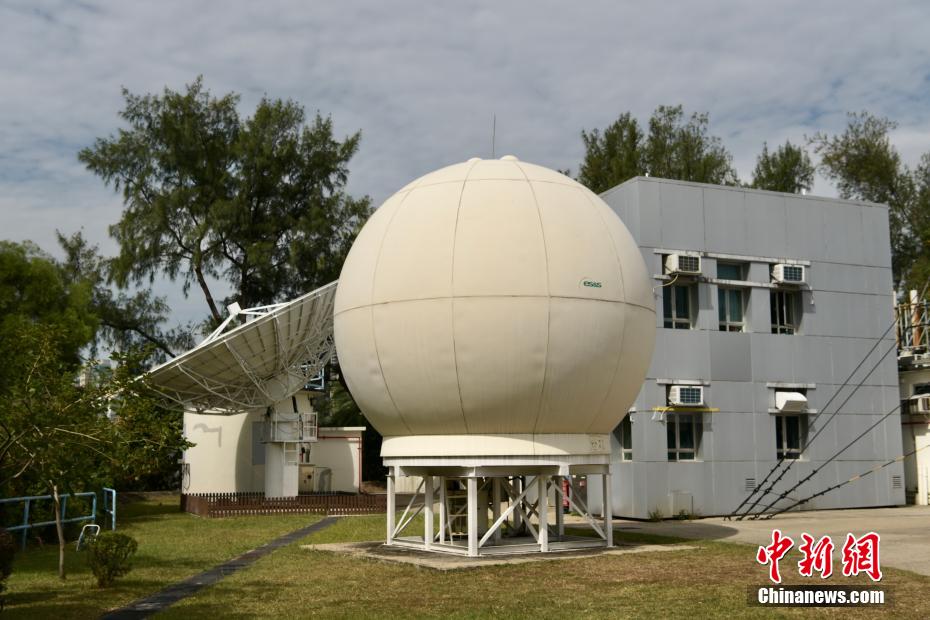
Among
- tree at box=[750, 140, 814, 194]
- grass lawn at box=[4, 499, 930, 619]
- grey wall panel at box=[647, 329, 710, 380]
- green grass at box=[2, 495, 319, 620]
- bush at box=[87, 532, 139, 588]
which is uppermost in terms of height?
tree at box=[750, 140, 814, 194]

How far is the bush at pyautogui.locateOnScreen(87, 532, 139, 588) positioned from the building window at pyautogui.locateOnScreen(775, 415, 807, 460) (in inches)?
916

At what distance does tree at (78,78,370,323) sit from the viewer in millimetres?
50156

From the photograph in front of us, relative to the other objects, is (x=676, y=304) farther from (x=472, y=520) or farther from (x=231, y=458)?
(x=231, y=458)

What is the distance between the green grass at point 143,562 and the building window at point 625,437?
10766 millimetres

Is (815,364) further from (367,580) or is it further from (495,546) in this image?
(367,580)

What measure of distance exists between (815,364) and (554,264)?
60.8ft

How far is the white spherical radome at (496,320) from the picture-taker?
59.5 ft

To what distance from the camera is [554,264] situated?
18500mm

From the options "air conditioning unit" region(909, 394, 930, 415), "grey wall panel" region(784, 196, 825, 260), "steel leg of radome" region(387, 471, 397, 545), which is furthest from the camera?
"air conditioning unit" region(909, 394, 930, 415)

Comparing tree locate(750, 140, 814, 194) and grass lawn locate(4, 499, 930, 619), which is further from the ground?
tree locate(750, 140, 814, 194)

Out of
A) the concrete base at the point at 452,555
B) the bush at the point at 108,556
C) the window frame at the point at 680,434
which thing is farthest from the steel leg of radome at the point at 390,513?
the window frame at the point at 680,434

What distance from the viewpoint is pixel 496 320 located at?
18047 millimetres

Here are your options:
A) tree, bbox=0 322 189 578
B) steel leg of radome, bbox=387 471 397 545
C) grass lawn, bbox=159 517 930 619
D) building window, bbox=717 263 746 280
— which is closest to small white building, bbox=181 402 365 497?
building window, bbox=717 263 746 280

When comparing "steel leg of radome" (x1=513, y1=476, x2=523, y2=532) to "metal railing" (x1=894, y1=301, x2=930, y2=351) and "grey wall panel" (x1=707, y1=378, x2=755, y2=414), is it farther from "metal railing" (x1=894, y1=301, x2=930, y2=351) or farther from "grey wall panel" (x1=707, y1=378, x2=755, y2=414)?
"metal railing" (x1=894, y1=301, x2=930, y2=351)
